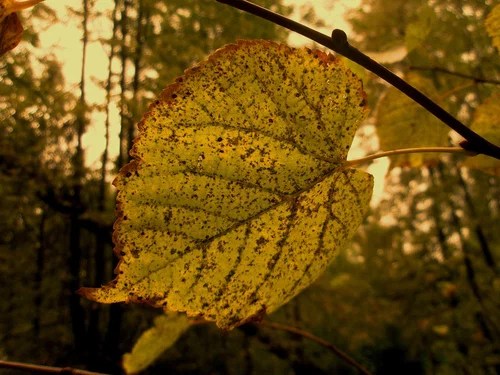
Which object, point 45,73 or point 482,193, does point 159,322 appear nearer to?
point 45,73

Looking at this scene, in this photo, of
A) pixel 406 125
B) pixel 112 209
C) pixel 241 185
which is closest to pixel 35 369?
pixel 241 185

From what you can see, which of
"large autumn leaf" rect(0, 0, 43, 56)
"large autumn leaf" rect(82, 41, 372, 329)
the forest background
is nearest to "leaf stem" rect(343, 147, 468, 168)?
"large autumn leaf" rect(82, 41, 372, 329)

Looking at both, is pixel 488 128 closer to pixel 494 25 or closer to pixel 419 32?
pixel 494 25

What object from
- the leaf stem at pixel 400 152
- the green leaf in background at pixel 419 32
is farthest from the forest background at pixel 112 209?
the leaf stem at pixel 400 152

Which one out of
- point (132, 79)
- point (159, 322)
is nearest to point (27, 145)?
point (132, 79)

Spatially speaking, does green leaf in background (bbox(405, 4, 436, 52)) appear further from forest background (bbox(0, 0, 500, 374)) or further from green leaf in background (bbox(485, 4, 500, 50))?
forest background (bbox(0, 0, 500, 374))

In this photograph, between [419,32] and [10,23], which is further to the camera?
[419,32]
